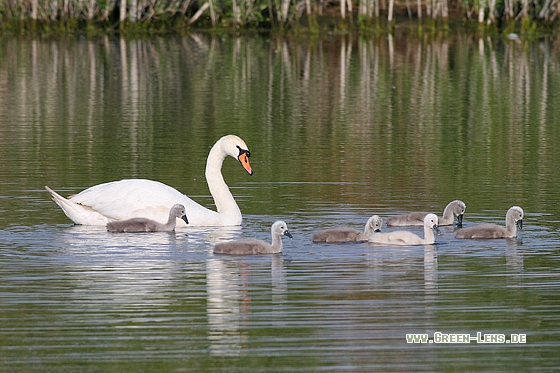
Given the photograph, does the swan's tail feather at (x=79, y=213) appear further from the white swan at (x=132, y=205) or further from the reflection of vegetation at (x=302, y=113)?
the reflection of vegetation at (x=302, y=113)

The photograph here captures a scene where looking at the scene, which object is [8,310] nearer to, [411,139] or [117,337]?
[117,337]

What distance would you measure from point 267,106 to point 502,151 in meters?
8.48

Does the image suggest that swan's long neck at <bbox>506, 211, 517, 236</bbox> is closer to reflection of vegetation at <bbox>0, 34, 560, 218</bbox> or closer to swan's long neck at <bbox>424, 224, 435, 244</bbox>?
swan's long neck at <bbox>424, 224, 435, 244</bbox>

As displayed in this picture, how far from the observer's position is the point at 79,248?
11844 millimetres

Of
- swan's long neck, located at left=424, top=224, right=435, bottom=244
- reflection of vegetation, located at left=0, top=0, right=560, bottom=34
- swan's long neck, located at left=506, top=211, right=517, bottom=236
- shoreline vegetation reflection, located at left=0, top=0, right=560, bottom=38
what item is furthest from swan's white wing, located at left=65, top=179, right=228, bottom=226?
shoreline vegetation reflection, located at left=0, top=0, right=560, bottom=38

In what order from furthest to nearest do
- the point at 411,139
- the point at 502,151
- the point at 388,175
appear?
the point at 411,139, the point at 502,151, the point at 388,175

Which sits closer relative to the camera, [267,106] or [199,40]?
[267,106]

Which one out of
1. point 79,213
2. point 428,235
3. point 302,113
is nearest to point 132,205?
point 79,213

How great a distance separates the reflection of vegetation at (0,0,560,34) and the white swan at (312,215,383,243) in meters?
35.4

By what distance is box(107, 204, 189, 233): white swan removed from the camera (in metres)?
12.7

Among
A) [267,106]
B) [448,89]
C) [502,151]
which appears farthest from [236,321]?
[448,89]

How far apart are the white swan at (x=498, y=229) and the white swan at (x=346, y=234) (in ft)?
3.01

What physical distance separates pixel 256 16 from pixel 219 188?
3534 cm

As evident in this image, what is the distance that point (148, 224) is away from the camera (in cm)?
1284
